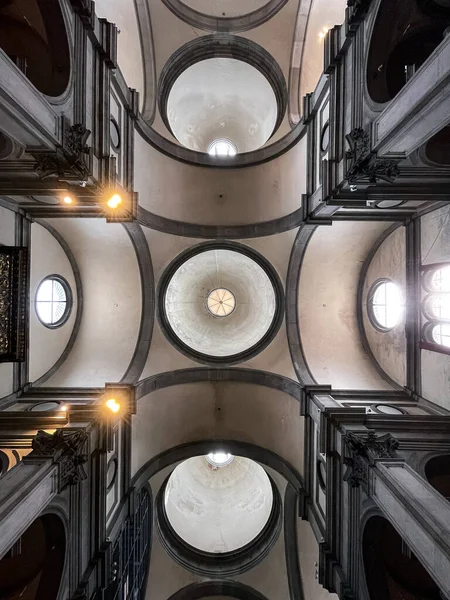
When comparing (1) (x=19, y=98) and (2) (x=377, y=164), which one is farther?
(2) (x=377, y=164)

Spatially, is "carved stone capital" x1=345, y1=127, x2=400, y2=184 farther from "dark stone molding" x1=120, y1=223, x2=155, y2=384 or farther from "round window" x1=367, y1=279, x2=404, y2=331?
"dark stone molding" x1=120, y1=223, x2=155, y2=384

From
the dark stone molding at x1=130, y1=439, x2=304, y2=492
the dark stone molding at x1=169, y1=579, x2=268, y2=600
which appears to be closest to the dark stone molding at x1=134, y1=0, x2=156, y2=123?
the dark stone molding at x1=130, y1=439, x2=304, y2=492

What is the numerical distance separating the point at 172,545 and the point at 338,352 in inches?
408

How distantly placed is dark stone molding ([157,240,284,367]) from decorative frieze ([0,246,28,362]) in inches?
211

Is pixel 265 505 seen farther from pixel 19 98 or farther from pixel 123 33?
pixel 123 33

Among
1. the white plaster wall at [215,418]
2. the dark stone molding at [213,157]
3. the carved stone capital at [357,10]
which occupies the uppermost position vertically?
the carved stone capital at [357,10]

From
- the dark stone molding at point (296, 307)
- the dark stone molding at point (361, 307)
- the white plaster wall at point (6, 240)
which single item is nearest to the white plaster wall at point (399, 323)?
the dark stone molding at point (361, 307)

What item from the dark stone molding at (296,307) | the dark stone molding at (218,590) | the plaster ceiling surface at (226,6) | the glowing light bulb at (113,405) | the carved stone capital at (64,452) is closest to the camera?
the carved stone capital at (64,452)

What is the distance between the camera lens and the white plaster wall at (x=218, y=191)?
13617 millimetres

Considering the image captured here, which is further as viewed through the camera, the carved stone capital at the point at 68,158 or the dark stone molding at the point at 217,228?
the dark stone molding at the point at 217,228

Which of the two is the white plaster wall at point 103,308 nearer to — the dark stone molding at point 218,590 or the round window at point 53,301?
the round window at point 53,301

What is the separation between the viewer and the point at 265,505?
1686 centimetres

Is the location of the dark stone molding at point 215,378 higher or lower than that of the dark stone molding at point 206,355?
lower

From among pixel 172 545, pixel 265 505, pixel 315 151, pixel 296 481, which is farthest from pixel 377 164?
pixel 172 545
